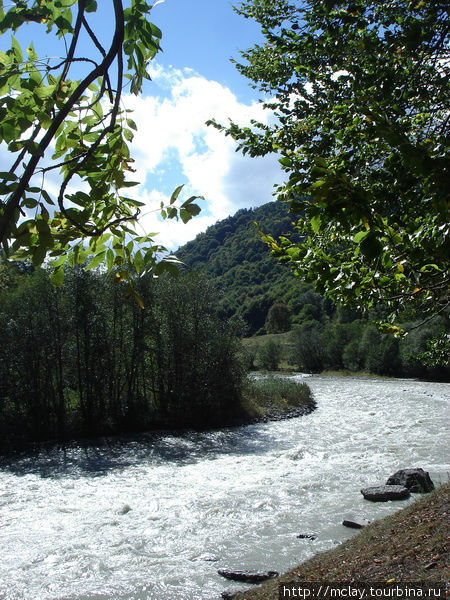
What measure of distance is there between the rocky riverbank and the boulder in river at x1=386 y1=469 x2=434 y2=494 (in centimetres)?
334

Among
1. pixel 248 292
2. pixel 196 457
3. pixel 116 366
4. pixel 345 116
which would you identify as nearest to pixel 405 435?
pixel 196 457

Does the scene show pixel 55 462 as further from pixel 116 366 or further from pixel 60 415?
pixel 116 366

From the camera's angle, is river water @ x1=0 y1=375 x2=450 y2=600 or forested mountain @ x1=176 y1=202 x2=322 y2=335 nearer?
river water @ x1=0 y1=375 x2=450 y2=600

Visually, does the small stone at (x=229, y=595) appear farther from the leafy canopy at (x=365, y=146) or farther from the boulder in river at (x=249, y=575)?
the leafy canopy at (x=365, y=146)

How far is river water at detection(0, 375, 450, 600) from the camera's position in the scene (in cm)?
809

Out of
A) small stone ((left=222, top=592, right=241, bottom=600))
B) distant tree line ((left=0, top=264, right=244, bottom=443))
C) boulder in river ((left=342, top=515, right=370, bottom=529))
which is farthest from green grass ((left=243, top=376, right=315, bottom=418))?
small stone ((left=222, top=592, right=241, bottom=600))

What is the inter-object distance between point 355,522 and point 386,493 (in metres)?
2.00

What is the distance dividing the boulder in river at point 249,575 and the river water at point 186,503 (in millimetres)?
157

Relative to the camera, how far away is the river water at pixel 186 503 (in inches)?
319

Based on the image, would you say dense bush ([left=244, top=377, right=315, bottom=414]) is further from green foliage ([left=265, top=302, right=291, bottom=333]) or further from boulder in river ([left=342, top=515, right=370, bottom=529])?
green foliage ([left=265, top=302, right=291, bottom=333])

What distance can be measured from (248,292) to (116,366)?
129 metres

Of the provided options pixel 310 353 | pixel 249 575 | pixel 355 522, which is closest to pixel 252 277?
pixel 310 353

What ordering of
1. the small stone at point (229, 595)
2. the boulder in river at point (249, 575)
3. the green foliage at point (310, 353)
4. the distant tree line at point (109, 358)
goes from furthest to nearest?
the green foliage at point (310, 353)
the distant tree line at point (109, 358)
the boulder in river at point (249, 575)
the small stone at point (229, 595)

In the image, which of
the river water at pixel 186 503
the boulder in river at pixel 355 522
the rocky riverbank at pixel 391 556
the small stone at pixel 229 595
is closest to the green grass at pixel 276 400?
the river water at pixel 186 503
